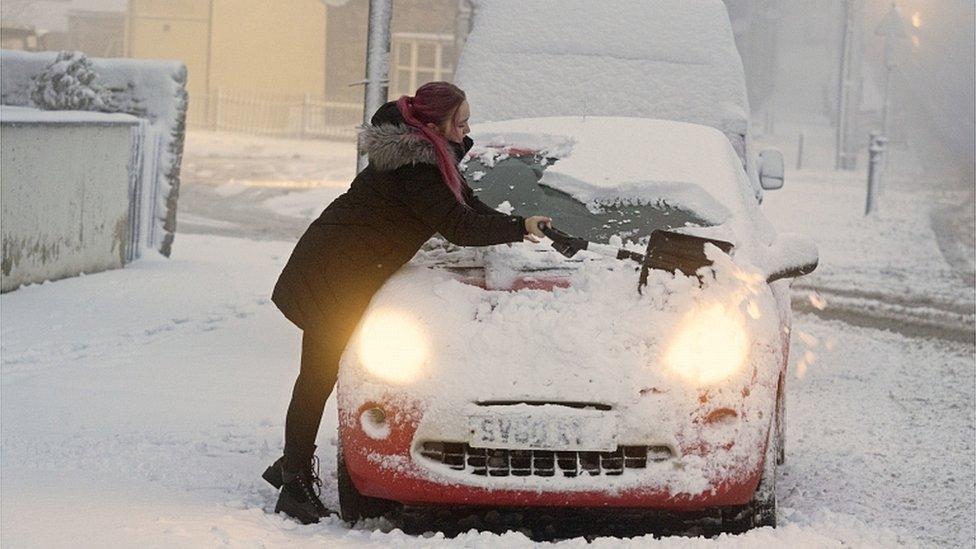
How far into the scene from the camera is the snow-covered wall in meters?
11.4

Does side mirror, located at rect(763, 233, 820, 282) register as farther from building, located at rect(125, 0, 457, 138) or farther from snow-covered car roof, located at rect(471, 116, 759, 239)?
building, located at rect(125, 0, 457, 138)

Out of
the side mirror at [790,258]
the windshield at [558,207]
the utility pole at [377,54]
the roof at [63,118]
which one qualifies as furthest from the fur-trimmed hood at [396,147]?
the roof at [63,118]

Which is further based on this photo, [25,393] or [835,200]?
[835,200]

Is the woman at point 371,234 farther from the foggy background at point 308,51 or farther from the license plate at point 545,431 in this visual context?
the foggy background at point 308,51

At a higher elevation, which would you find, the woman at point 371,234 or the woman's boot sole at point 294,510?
the woman at point 371,234

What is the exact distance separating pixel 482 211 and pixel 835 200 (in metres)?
21.3

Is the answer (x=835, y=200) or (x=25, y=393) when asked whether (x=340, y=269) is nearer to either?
(x=25, y=393)

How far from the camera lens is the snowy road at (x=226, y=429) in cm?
527

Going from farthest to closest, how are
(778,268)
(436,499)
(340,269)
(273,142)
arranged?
(273,142) < (778,268) < (340,269) < (436,499)

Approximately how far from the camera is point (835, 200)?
26359mm

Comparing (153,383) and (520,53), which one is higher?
(520,53)

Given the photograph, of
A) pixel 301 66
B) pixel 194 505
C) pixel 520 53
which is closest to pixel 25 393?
pixel 194 505

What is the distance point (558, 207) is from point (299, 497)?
1.69 metres

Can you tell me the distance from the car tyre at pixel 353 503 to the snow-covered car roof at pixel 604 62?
579 cm
